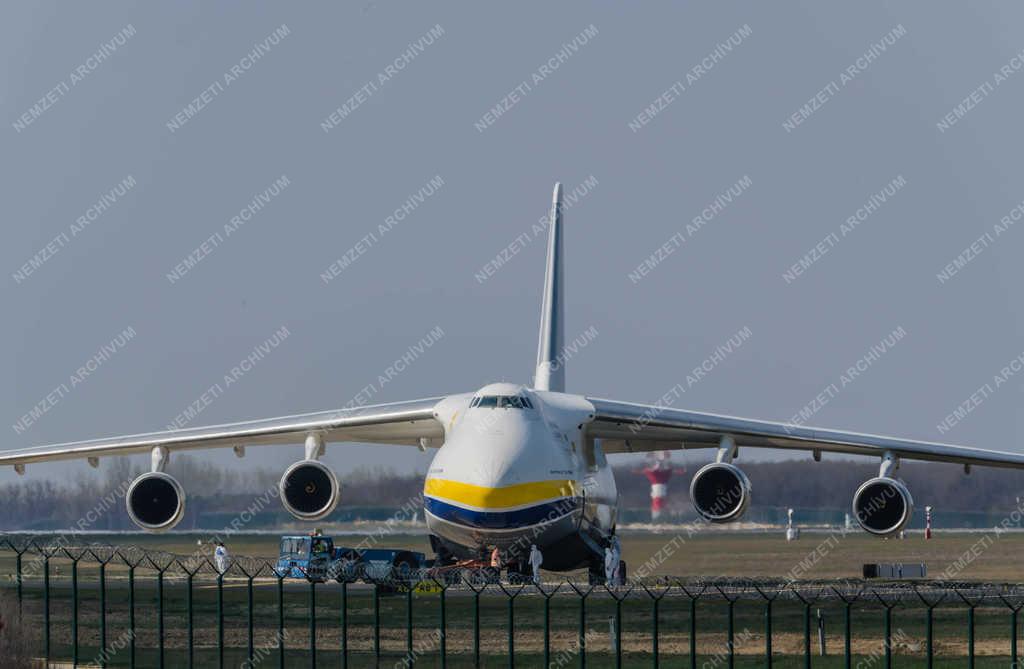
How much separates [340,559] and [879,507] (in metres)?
9.02

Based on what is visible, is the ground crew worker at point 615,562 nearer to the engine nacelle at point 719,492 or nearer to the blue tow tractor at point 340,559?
the engine nacelle at point 719,492

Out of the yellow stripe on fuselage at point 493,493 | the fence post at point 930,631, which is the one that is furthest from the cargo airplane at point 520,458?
the fence post at point 930,631

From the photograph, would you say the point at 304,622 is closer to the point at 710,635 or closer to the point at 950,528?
the point at 710,635

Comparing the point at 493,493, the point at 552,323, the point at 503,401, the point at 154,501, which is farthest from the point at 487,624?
the point at 552,323

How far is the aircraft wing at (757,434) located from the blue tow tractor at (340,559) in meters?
3.83

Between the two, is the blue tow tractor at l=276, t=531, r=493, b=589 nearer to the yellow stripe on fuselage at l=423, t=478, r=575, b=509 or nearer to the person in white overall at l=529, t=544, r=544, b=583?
the person in white overall at l=529, t=544, r=544, b=583

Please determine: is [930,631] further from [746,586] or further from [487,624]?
[746,586]

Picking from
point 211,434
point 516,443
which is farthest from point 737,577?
point 211,434

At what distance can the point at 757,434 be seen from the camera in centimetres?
2672

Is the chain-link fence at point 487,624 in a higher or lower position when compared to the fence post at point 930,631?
higher

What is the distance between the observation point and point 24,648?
14352 mm

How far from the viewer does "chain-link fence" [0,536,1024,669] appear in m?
14.2

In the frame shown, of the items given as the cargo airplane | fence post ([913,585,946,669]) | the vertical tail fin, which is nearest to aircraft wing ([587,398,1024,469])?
the cargo airplane

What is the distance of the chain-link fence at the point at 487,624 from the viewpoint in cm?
1420
